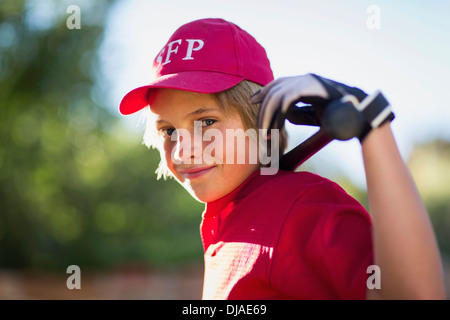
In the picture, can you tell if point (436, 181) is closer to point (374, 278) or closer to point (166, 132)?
point (166, 132)

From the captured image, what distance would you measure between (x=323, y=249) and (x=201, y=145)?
19.4 inches

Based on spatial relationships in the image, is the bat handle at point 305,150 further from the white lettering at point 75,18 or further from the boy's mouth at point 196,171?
the white lettering at point 75,18

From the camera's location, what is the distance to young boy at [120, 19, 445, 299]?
86 centimetres

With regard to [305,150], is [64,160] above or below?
above

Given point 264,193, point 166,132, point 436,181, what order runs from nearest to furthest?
point 264,193 → point 166,132 → point 436,181

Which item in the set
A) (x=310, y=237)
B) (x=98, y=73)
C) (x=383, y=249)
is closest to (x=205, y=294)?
(x=310, y=237)

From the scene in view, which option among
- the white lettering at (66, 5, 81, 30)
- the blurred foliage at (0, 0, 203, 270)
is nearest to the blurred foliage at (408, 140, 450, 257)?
the blurred foliage at (0, 0, 203, 270)

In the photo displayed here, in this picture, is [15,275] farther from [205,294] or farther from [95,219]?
[205,294]

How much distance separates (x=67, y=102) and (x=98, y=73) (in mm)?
574

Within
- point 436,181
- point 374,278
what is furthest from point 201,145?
point 436,181

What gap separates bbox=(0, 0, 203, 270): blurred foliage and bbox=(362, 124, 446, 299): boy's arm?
6108 mm

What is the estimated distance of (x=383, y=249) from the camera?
2.82ft

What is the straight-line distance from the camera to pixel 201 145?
1.32 m

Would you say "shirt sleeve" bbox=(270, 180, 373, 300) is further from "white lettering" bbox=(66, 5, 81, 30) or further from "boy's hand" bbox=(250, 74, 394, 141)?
"white lettering" bbox=(66, 5, 81, 30)
